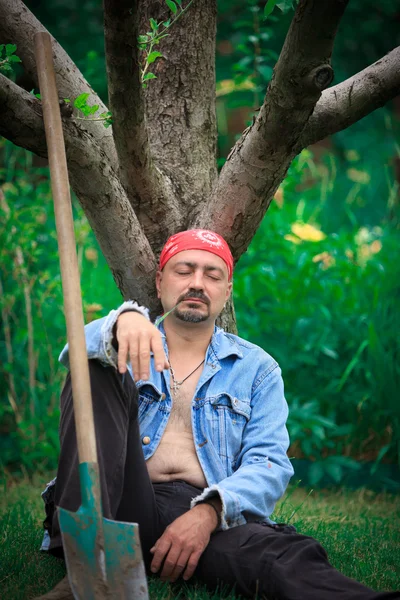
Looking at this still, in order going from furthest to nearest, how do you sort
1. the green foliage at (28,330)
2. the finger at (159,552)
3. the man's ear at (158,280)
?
1. the green foliage at (28,330)
2. the man's ear at (158,280)
3. the finger at (159,552)

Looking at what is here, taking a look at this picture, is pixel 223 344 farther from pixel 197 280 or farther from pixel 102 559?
pixel 102 559

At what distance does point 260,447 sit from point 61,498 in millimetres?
718

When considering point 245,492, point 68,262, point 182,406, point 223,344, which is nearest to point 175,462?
point 182,406

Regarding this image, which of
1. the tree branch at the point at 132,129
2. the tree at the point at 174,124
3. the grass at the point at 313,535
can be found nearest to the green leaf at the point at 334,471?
the grass at the point at 313,535

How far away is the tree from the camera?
2.02m

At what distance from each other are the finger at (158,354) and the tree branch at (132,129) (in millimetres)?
789

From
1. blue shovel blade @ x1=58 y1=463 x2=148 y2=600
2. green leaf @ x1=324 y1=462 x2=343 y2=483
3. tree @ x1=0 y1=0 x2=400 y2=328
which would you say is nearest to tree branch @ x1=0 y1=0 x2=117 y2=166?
tree @ x1=0 y1=0 x2=400 y2=328

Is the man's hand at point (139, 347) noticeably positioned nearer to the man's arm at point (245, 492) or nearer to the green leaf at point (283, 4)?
the man's arm at point (245, 492)

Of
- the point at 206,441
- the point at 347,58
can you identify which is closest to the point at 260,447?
the point at 206,441

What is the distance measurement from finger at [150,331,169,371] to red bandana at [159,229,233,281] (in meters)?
0.73

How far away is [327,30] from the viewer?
1898mm

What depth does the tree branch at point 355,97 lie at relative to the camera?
2463mm

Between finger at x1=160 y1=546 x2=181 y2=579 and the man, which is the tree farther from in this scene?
finger at x1=160 y1=546 x2=181 y2=579

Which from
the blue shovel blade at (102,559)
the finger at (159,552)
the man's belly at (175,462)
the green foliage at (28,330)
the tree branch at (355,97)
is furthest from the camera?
the green foliage at (28,330)
